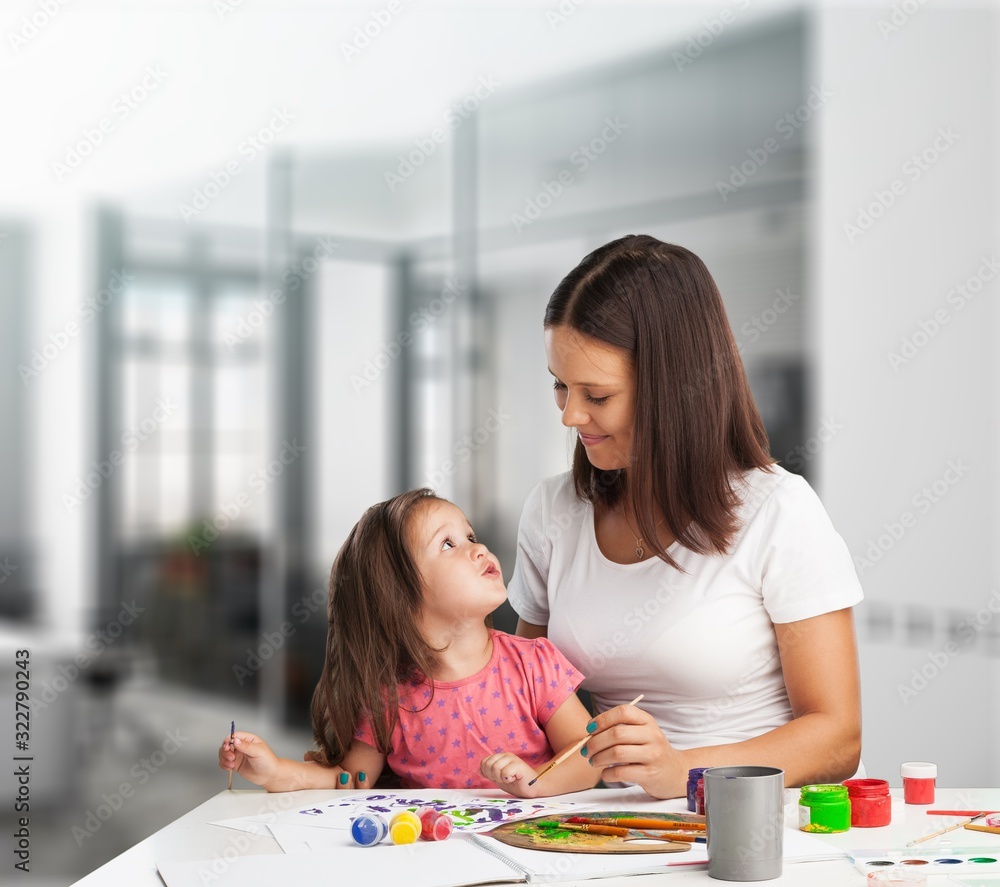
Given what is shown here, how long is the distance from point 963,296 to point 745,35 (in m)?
1.02

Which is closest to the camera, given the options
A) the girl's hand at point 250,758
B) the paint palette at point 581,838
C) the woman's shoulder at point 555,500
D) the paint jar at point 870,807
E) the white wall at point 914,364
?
the paint palette at point 581,838

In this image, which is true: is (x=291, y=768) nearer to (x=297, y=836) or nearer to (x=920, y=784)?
(x=297, y=836)

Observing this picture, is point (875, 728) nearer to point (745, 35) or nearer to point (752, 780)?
point (745, 35)

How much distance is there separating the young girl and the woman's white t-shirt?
9 centimetres

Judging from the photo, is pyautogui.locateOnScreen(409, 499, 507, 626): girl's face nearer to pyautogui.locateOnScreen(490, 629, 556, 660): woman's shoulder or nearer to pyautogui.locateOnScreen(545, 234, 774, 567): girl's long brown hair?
pyautogui.locateOnScreen(490, 629, 556, 660): woman's shoulder

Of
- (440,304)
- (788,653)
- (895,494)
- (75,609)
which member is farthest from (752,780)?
(75,609)

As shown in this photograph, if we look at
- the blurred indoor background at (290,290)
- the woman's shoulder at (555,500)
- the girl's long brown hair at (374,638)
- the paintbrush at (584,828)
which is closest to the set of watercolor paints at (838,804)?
the paintbrush at (584,828)

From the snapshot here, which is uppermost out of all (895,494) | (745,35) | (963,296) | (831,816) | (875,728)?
(745,35)

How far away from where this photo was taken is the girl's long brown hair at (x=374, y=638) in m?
1.67

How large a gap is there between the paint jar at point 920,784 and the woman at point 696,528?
5.9 inches

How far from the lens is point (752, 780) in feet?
3.66

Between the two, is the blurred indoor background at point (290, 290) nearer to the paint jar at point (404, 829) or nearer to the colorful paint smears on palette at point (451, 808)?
the colorful paint smears on palette at point (451, 808)

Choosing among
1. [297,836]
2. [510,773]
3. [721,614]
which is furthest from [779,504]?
[297,836]

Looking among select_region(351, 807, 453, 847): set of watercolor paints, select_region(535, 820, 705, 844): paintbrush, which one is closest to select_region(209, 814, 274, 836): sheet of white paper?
select_region(351, 807, 453, 847): set of watercolor paints
